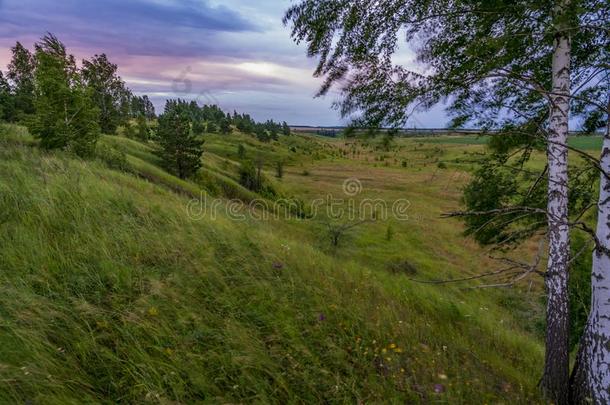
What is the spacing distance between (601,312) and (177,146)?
3916 cm

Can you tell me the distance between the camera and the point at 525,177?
4.76 meters

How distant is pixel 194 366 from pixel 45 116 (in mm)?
23406

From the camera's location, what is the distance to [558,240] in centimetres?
350

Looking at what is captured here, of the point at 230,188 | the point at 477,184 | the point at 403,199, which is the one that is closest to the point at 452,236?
the point at 403,199

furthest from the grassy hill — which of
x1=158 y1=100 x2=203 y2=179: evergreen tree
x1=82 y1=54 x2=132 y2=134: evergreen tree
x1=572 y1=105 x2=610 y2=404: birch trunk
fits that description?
x1=82 y1=54 x2=132 y2=134: evergreen tree

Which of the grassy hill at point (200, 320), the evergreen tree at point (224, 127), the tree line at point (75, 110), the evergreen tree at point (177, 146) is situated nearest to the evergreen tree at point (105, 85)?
the tree line at point (75, 110)

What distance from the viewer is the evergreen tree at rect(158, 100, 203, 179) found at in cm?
3672

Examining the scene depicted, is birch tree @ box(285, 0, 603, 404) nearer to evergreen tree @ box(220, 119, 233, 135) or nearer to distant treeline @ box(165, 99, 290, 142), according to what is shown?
distant treeline @ box(165, 99, 290, 142)

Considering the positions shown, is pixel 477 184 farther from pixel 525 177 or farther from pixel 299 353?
pixel 299 353

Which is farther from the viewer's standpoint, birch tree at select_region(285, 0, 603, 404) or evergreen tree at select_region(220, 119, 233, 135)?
evergreen tree at select_region(220, 119, 233, 135)

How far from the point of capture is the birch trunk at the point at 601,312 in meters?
3.01

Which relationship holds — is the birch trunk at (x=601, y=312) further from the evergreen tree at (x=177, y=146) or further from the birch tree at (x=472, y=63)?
the evergreen tree at (x=177, y=146)

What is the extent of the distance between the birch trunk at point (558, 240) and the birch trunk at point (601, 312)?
11.3 inches

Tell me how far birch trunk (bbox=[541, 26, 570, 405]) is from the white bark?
0.35 m
